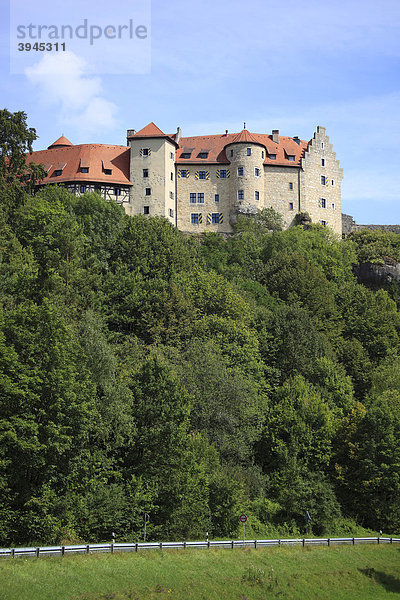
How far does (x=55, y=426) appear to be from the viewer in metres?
39.0

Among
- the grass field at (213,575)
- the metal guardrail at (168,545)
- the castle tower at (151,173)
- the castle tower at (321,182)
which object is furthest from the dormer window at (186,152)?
the grass field at (213,575)

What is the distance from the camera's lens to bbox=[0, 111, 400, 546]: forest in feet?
132

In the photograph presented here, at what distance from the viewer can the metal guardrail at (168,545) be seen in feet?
111

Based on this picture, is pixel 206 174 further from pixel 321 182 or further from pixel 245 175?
pixel 321 182

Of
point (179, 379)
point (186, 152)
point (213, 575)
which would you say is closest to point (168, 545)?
point (213, 575)

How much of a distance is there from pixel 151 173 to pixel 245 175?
10.4m

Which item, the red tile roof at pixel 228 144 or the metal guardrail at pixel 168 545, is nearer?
the metal guardrail at pixel 168 545

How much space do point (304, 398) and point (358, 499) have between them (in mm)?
7477

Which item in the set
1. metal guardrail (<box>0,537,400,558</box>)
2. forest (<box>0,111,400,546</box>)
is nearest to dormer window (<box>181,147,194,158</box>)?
forest (<box>0,111,400,546</box>)

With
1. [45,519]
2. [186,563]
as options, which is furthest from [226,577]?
[45,519]

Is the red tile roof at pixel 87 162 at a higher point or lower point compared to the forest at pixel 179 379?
higher

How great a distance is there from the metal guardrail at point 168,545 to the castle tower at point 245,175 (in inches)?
1805

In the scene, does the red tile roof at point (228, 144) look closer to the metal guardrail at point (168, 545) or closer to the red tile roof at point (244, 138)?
the red tile roof at point (244, 138)

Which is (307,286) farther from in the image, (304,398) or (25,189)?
(25,189)
